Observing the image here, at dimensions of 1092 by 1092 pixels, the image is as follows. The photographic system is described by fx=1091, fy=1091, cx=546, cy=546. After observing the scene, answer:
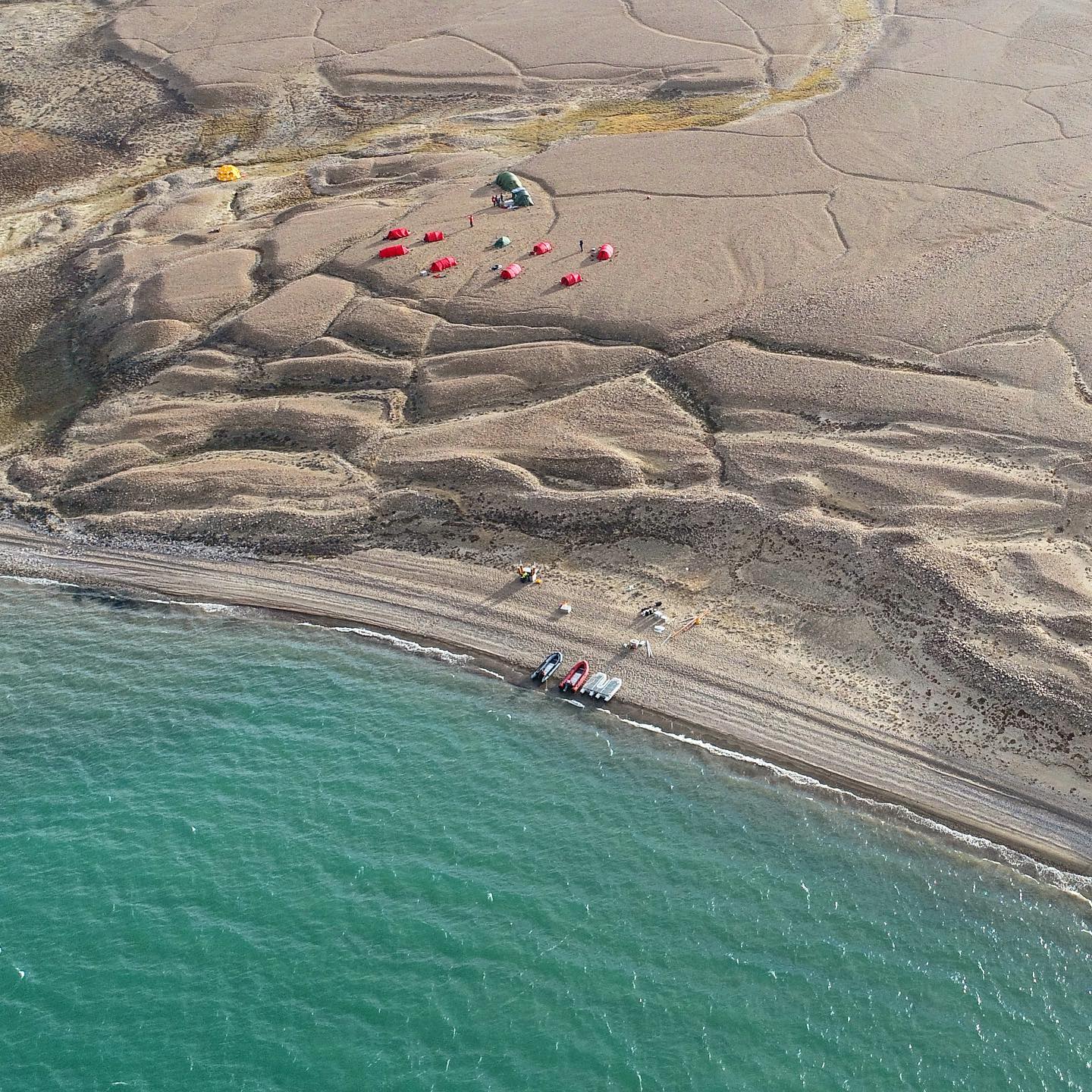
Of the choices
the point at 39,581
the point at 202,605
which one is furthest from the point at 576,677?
the point at 39,581

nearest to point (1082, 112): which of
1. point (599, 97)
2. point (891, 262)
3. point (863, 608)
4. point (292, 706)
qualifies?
point (891, 262)

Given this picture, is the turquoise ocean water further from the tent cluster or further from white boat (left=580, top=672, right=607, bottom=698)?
the tent cluster

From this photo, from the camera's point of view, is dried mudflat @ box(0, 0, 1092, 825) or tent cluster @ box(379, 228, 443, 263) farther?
tent cluster @ box(379, 228, 443, 263)

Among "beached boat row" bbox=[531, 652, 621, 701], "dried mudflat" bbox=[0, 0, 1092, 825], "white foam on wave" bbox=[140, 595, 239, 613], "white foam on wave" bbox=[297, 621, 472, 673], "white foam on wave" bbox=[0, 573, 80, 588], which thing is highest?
"dried mudflat" bbox=[0, 0, 1092, 825]

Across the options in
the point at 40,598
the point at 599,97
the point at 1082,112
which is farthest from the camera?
the point at 599,97

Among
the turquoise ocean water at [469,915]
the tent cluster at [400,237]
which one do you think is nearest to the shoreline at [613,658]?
the turquoise ocean water at [469,915]

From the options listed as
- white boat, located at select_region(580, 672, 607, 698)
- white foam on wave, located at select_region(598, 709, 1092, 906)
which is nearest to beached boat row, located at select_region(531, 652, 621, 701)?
white boat, located at select_region(580, 672, 607, 698)

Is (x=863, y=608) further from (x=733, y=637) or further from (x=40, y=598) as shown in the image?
(x=40, y=598)
